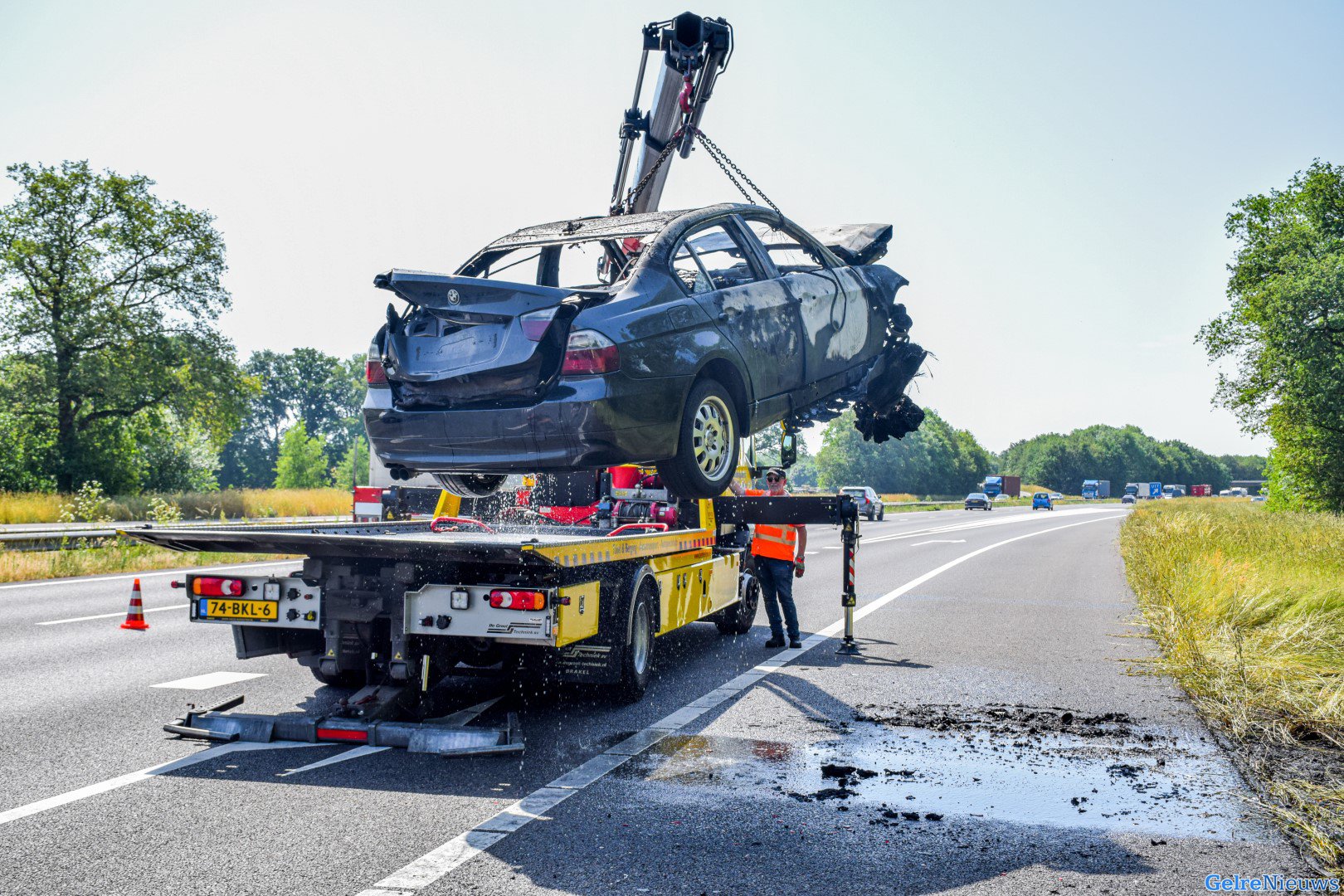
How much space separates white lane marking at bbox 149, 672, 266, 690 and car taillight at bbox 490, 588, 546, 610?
2.88 meters

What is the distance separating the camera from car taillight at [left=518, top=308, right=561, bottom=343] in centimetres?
579

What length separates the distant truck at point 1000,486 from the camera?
85750 mm

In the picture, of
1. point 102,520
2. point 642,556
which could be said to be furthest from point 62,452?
point 642,556

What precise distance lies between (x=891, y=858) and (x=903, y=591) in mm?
12165

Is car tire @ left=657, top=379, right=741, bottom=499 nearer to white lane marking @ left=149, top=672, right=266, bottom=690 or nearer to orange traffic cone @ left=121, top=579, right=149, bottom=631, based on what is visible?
white lane marking @ left=149, top=672, right=266, bottom=690

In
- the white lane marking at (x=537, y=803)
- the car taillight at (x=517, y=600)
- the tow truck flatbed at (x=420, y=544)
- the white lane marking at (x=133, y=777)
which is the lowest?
the white lane marking at (x=537, y=803)

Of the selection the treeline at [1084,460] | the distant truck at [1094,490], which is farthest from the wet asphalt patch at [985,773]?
the treeline at [1084,460]

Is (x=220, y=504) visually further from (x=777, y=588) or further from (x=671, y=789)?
(x=671, y=789)

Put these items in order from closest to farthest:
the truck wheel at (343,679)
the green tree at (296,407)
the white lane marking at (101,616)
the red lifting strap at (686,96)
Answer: the truck wheel at (343,679) < the red lifting strap at (686,96) < the white lane marking at (101,616) < the green tree at (296,407)

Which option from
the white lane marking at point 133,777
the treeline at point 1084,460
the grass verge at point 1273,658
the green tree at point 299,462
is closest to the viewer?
the white lane marking at point 133,777

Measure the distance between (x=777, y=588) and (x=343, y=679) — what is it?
4371mm

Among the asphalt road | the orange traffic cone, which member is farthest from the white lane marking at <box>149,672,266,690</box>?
the orange traffic cone

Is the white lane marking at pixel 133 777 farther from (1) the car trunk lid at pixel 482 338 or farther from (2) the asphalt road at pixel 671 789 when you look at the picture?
(1) the car trunk lid at pixel 482 338

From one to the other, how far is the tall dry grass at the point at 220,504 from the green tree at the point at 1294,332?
3148cm
